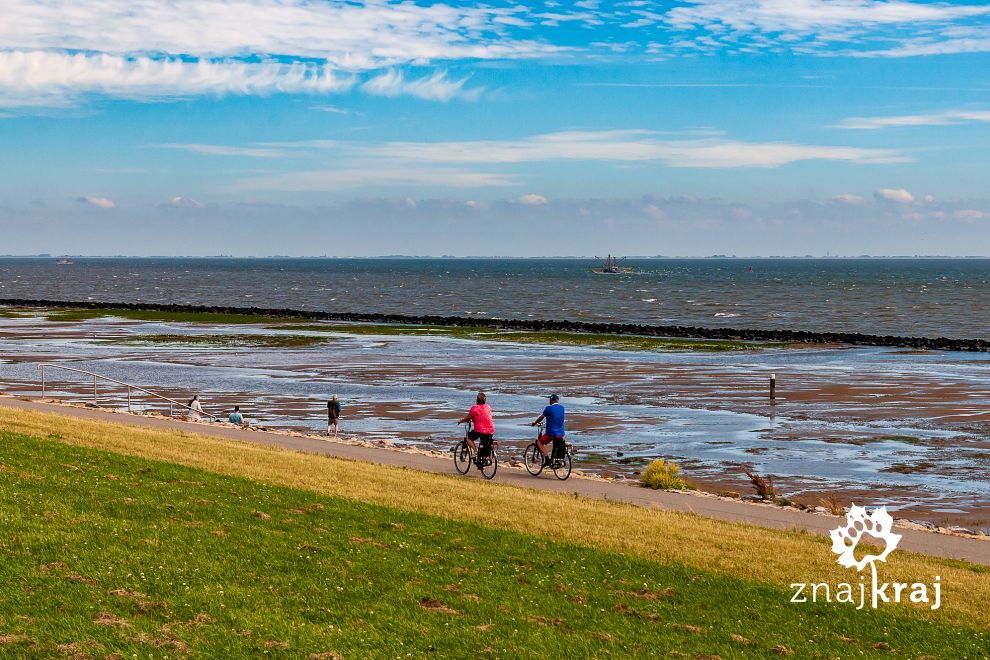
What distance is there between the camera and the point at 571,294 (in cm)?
18312

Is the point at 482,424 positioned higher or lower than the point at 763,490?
higher

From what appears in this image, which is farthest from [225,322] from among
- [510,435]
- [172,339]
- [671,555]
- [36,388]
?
[671,555]

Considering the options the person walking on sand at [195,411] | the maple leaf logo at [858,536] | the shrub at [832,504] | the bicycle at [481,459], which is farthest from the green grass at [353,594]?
the person walking on sand at [195,411]

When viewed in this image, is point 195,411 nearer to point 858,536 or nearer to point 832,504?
point 832,504

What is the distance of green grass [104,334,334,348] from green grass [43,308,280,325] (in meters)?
19.0

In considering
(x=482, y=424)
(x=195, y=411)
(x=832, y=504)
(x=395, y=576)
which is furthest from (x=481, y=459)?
(x=195, y=411)

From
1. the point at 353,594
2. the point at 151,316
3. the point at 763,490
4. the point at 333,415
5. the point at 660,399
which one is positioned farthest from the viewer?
the point at 151,316

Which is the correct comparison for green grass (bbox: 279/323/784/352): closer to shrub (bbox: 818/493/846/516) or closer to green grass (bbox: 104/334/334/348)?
green grass (bbox: 104/334/334/348)

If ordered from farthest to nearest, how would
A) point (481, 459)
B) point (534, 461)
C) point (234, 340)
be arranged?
point (234, 340), point (534, 461), point (481, 459)

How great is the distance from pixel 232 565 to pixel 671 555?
6.18 meters

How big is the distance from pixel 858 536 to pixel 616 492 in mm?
6921

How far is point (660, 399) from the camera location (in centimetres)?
4806

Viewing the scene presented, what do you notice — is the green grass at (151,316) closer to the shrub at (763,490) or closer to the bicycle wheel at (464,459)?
the bicycle wheel at (464,459)

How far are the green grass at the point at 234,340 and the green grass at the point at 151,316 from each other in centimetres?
1902
